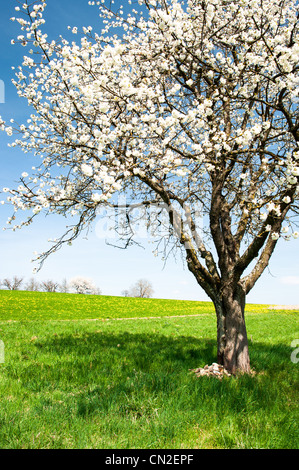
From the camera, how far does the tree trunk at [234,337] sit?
686cm

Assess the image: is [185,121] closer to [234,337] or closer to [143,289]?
[234,337]

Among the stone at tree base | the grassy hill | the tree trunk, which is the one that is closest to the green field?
the stone at tree base

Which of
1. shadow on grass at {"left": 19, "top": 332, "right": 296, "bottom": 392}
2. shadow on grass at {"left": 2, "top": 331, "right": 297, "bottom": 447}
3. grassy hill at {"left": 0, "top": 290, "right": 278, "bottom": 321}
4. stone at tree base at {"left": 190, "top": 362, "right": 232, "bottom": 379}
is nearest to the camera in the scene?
shadow on grass at {"left": 2, "top": 331, "right": 297, "bottom": 447}

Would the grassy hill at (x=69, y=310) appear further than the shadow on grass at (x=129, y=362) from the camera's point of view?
Yes

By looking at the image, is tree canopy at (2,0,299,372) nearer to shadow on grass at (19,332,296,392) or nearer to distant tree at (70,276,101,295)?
shadow on grass at (19,332,296,392)

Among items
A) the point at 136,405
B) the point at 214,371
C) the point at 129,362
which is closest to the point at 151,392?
the point at 136,405

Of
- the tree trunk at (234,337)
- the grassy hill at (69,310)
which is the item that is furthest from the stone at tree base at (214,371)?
the grassy hill at (69,310)

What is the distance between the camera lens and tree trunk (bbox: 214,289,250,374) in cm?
686

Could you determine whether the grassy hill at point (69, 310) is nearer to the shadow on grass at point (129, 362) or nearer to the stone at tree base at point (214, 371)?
the shadow on grass at point (129, 362)

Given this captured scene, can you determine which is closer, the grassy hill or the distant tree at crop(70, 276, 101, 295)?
the grassy hill

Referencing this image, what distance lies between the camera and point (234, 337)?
692 centimetres

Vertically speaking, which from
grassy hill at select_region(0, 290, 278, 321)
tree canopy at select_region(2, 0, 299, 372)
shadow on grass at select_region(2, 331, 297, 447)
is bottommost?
grassy hill at select_region(0, 290, 278, 321)
